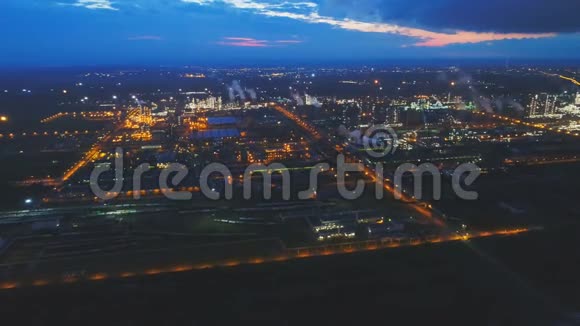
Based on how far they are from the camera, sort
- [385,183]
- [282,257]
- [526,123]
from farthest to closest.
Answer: [526,123]
[385,183]
[282,257]

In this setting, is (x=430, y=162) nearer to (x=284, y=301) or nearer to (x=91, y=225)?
(x=284, y=301)

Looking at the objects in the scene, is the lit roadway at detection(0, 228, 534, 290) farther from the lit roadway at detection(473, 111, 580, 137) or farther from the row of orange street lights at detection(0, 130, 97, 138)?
the row of orange street lights at detection(0, 130, 97, 138)

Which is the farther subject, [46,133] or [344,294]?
[46,133]

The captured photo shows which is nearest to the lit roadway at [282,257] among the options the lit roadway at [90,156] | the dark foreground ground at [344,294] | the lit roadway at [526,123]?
the dark foreground ground at [344,294]

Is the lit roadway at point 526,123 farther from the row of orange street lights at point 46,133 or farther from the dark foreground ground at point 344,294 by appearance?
the row of orange street lights at point 46,133

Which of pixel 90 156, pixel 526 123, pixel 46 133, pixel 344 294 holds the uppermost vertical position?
pixel 526 123

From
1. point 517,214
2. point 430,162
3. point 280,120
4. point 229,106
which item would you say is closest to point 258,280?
point 517,214

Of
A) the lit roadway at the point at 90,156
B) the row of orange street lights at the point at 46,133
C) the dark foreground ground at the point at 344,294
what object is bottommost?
the dark foreground ground at the point at 344,294

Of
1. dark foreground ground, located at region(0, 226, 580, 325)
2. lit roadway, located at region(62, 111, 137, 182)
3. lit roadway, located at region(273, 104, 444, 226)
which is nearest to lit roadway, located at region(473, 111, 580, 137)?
lit roadway, located at region(273, 104, 444, 226)

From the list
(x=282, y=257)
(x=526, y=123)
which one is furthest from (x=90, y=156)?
(x=526, y=123)

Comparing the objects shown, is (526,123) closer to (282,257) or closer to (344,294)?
(282,257)
